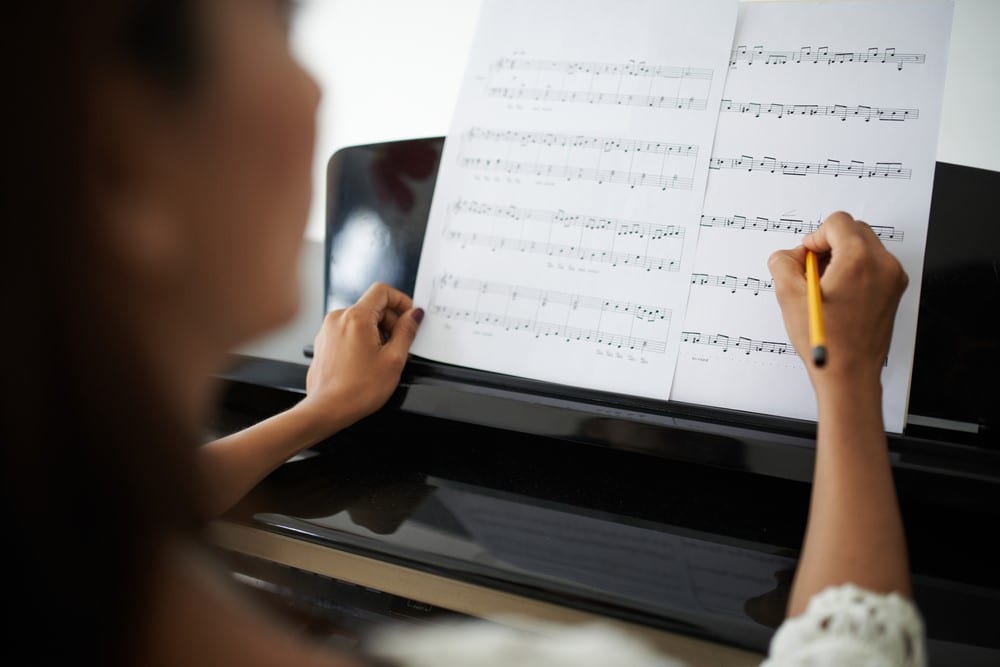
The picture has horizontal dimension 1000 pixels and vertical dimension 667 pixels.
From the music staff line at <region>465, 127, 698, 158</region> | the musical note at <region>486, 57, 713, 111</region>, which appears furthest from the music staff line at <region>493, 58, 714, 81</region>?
the music staff line at <region>465, 127, 698, 158</region>

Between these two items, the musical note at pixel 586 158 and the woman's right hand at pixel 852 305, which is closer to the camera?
the woman's right hand at pixel 852 305

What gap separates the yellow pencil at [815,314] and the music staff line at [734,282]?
0.07 metres

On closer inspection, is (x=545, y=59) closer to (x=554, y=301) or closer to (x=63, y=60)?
(x=554, y=301)

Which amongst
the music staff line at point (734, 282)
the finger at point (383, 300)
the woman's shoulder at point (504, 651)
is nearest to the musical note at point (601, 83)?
the music staff line at point (734, 282)

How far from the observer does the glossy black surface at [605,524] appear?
67 centimetres

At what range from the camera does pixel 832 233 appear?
0.75 m

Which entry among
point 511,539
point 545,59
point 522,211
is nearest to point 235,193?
point 511,539

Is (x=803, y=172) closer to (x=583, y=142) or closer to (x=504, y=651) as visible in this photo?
(x=583, y=142)

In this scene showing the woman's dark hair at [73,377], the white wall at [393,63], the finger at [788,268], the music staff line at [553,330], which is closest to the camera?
the woman's dark hair at [73,377]

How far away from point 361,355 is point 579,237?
36 centimetres

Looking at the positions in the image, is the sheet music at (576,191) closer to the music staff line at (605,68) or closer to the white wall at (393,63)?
the music staff line at (605,68)

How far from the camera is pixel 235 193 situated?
38 centimetres

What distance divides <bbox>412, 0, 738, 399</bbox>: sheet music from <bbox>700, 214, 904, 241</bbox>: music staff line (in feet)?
0.10

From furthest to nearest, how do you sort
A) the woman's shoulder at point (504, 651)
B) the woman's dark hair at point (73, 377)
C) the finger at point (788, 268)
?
the finger at point (788, 268) < the woman's shoulder at point (504, 651) < the woman's dark hair at point (73, 377)
